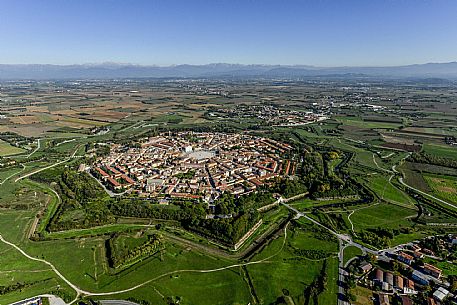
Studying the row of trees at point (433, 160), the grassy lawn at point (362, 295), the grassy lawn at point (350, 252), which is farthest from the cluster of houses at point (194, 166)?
the row of trees at point (433, 160)

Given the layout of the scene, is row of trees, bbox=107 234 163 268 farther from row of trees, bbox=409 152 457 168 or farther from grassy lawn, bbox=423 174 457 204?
row of trees, bbox=409 152 457 168

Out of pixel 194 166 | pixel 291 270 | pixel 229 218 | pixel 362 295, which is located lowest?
pixel 291 270

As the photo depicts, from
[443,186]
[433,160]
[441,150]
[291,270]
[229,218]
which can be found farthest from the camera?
[441,150]

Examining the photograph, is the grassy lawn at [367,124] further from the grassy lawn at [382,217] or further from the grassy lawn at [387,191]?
the grassy lawn at [382,217]

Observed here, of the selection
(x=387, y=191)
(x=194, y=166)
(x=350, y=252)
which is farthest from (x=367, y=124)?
(x=350, y=252)

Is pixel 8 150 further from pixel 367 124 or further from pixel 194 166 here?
pixel 367 124

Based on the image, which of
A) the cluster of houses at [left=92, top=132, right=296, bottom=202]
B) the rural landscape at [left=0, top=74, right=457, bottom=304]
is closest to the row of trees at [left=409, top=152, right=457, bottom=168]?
the rural landscape at [left=0, top=74, right=457, bottom=304]
